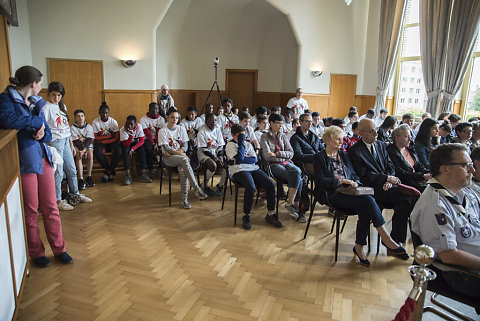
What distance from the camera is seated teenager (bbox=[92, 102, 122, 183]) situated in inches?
220

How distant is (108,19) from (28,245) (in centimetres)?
548

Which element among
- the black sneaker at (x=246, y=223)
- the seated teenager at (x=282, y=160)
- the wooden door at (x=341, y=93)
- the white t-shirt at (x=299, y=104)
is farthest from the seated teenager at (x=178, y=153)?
the wooden door at (x=341, y=93)

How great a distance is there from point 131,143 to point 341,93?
21.8 feet

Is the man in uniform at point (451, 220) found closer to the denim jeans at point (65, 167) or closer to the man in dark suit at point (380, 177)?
the man in dark suit at point (380, 177)

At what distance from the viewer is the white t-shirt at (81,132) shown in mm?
5242

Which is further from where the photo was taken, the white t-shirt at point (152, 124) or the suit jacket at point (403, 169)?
the white t-shirt at point (152, 124)

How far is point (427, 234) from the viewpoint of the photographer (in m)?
1.93

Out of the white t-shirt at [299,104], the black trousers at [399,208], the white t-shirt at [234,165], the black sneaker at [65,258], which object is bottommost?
the black sneaker at [65,258]

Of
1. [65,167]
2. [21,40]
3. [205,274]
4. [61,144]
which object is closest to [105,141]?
[65,167]

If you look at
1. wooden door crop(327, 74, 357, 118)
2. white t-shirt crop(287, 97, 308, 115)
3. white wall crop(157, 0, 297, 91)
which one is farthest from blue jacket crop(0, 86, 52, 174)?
wooden door crop(327, 74, 357, 118)

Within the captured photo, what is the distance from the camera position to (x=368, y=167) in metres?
3.31

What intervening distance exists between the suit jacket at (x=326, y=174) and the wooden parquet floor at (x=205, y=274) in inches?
24.4

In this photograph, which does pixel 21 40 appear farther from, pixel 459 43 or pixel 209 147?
pixel 459 43

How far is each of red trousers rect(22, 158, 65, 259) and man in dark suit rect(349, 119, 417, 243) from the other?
9.17ft
